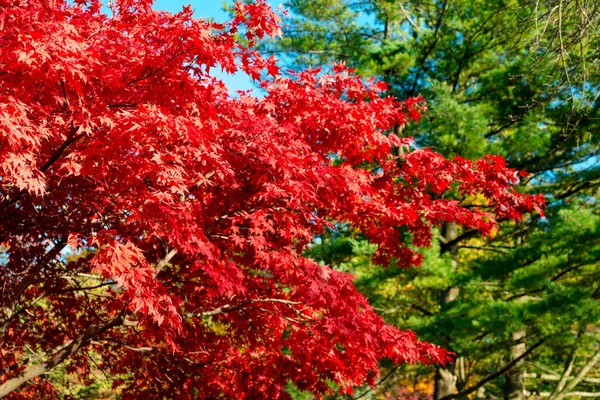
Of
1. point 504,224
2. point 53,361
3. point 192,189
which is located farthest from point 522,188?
point 53,361

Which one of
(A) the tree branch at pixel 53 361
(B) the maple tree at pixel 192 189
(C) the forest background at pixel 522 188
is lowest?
(A) the tree branch at pixel 53 361

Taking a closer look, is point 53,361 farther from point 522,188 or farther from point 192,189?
point 522,188

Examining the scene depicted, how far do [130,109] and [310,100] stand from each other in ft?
5.34

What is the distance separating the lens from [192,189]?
178 inches

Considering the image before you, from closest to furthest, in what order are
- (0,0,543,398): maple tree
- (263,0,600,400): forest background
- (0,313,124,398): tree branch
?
(0,0,543,398): maple tree, (0,313,124,398): tree branch, (263,0,600,400): forest background

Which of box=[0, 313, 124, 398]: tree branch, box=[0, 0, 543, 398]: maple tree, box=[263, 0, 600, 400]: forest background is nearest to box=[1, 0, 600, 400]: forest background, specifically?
box=[263, 0, 600, 400]: forest background

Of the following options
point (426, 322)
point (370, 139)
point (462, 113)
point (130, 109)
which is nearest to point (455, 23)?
point (462, 113)

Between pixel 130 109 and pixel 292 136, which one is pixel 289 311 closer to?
pixel 292 136

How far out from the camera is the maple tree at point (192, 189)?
313cm

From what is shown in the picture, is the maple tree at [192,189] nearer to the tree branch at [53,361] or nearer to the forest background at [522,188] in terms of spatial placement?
the tree branch at [53,361]

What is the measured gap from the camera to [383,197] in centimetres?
546

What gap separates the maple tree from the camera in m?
3.13

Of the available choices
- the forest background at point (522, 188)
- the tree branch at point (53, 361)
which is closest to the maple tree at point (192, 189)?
the tree branch at point (53, 361)

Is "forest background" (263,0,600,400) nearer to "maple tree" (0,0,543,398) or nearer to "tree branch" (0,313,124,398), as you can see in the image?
"maple tree" (0,0,543,398)
